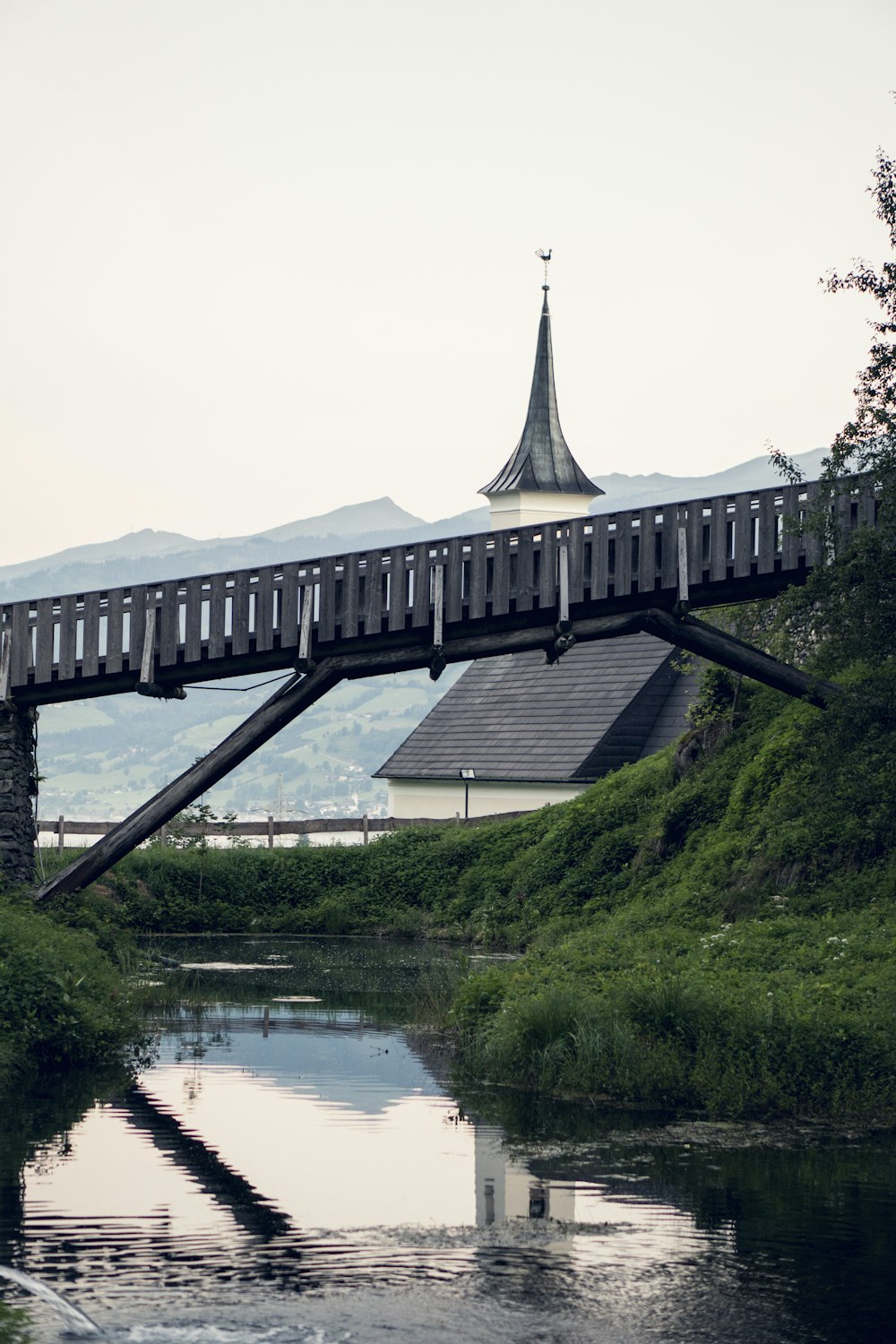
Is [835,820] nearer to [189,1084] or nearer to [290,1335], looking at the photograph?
[189,1084]

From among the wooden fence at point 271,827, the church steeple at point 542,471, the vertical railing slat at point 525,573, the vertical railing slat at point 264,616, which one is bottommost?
the wooden fence at point 271,827

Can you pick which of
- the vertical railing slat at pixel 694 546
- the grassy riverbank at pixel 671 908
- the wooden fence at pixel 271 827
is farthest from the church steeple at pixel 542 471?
the vertical railing slat at pixel 694 546

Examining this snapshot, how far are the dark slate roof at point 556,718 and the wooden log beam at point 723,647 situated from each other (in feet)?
63.2

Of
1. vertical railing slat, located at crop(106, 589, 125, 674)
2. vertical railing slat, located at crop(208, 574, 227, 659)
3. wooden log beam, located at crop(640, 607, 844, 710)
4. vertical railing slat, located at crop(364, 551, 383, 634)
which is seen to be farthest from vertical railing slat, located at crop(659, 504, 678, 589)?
vertical railing slat, located at crop(106, 589, 125, 674)

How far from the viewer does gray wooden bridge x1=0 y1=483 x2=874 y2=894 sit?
25406 mm

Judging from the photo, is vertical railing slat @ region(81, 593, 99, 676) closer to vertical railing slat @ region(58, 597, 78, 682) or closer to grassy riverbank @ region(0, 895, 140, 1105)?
vertical railing slat @ region(58, 597, 78, 682)

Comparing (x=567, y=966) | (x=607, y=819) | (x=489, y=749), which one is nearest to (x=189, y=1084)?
(x=567, y=966)

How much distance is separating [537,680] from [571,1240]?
132 feet

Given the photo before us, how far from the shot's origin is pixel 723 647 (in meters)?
25.8

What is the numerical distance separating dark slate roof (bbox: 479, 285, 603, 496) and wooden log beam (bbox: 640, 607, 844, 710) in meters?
40.5

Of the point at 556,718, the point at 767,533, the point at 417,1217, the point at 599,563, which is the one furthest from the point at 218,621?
the point at 556,718

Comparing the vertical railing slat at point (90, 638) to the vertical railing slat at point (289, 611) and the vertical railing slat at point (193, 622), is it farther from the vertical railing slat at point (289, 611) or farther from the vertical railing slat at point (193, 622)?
the vertical railing slat at point (289, 611)

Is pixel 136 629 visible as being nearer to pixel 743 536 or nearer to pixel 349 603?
pixel 349 603

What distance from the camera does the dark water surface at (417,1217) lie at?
32.5 feet
